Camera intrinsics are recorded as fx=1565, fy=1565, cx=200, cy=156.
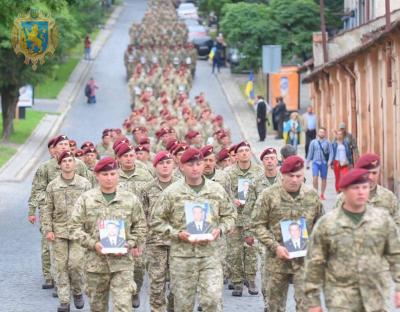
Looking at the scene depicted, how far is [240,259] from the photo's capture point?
67.9 feet

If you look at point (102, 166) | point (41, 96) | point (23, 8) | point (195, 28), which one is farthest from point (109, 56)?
point (102, 166)

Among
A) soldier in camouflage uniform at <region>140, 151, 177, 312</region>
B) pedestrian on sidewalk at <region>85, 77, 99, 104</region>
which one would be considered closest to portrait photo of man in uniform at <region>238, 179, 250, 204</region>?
soldier in camouflage uniform at <region>140, 151, 177, 312</region>

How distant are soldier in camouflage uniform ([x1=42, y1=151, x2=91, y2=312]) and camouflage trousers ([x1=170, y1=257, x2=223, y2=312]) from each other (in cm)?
354

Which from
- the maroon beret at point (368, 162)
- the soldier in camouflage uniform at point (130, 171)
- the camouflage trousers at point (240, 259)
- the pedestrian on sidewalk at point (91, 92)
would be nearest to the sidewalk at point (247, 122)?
the pedestrian on sidewalk at point (91, 92)

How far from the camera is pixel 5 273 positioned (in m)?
22.5

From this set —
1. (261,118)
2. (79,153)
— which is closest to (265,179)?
(79,153)

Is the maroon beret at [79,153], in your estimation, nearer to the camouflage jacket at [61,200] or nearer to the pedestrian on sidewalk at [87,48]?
the camouflage jacket at [61,200]

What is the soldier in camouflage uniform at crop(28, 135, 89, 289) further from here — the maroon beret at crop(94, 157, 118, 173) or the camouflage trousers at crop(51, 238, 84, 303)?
the maroon beret at crop(94, 157, 118, 173)

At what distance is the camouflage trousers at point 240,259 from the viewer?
2053 cm

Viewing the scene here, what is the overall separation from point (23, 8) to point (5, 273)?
29.9ft

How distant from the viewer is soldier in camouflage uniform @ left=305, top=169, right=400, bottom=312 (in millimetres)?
13164

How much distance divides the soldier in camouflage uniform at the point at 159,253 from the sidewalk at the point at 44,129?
65.7 ft

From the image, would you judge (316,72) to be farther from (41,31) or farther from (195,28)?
(195,28)

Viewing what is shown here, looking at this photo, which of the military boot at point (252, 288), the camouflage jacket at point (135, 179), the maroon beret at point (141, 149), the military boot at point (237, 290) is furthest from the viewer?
the maroon beret at point (141, 149)
